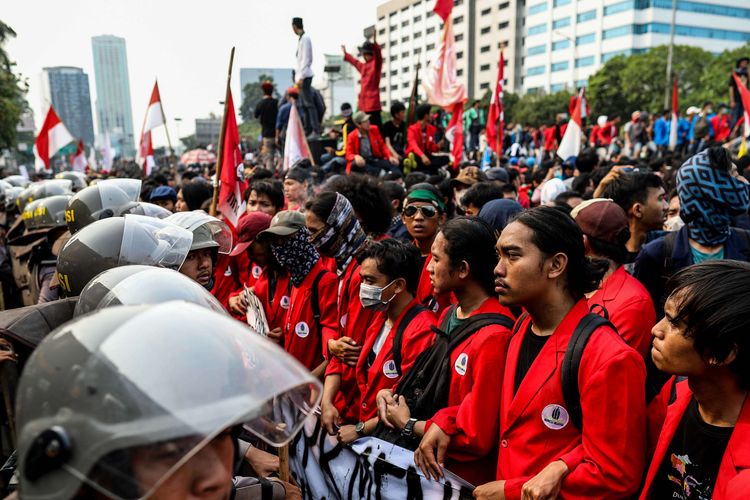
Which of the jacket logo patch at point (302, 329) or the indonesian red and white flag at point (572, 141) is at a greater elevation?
the indonesian red and white flag at point (572, 141)

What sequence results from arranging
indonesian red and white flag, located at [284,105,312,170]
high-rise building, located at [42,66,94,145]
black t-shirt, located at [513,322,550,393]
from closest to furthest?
black t-shirt, located at [513,322,550,393] < indonesian red and white flag, located at [284,105,312,170] < high-rise building, located at [42,66,94,145]

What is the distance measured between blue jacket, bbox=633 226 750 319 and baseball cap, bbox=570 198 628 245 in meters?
0.42

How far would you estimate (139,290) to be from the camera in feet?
6.56

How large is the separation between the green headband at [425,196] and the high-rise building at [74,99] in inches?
4319

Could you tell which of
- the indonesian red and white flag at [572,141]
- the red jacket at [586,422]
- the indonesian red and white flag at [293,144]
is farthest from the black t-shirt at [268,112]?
the red jacket at [586,422]

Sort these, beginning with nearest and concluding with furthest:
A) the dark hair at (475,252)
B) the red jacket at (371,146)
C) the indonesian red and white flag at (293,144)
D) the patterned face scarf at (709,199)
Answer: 1. the dark hair at (475,252)
2. the patterned face scarf at (709,199)
3. the indonesian red and white flag at (293,144)
4. the red jacket at (371,146)

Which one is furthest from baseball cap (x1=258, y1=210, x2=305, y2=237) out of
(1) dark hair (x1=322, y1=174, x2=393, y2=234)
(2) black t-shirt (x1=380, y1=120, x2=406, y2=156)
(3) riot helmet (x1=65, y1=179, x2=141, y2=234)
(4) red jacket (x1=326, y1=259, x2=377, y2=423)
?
(2) black t-shirt (x1=380, y1=120, x2=406, y2=156)

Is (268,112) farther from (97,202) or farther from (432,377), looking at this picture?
(432,377)

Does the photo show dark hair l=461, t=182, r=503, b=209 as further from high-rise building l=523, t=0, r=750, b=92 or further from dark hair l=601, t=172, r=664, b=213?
high-rise building l=523, t=0, r=750, b=92

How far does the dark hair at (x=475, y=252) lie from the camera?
113 inches

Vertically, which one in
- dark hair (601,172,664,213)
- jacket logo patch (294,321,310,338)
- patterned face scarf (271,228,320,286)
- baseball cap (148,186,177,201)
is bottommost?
jacket logo patch (294,321,310,338)

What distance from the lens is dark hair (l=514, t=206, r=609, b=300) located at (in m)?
2.37

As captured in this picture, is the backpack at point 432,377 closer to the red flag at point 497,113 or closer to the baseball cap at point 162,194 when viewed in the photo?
the baseball cap at point 162,194

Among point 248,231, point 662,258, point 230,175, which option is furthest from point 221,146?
point 662,258
